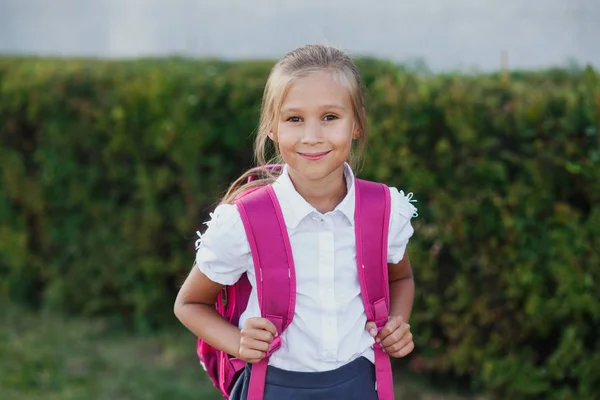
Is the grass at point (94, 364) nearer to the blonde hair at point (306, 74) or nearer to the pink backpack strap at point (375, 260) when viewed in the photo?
the pink backpack strap at point (375, 260)

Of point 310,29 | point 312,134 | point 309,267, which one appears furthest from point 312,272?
point 310,29

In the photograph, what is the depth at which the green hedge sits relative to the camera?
3.87 meters

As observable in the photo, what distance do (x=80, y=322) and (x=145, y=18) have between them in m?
3.30

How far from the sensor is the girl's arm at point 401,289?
2486 millimetres

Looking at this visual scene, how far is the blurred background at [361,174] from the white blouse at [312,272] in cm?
56

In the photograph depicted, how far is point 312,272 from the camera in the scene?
2221 mm

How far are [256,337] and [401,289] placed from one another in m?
0.55

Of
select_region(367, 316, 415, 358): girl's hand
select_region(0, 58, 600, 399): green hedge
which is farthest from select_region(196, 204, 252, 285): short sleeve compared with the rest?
select_region(0, 58, 600, 399): green hedge

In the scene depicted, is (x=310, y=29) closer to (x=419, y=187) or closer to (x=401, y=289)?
(x=419, y=187)

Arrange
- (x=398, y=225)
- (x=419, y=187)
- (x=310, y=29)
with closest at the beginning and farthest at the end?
(x=398, y=225) < (x=419, y=187) < (x=310, y=29)

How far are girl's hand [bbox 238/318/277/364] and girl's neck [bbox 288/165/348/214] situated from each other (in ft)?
1.15

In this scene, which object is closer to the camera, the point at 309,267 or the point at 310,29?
the point at 309,267

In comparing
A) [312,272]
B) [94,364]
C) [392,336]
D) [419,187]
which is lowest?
[94,364]

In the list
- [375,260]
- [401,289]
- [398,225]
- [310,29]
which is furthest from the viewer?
[310,29]
